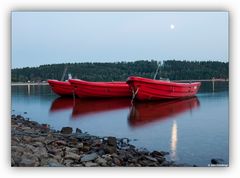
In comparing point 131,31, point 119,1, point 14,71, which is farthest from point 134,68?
point 14,71

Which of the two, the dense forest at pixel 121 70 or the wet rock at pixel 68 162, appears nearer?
the wet rock at pixel 68 162

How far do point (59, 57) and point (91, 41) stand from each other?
27cm

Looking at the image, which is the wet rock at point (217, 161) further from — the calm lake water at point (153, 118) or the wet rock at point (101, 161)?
the wet rock at point (101, 161)

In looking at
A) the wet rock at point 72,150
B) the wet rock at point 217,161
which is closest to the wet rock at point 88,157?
the wet rock at point 72,150

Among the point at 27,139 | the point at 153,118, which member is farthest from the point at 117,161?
the point at 27,139

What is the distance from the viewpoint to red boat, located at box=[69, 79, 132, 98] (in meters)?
3.94

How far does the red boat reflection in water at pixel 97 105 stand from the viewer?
4023mm

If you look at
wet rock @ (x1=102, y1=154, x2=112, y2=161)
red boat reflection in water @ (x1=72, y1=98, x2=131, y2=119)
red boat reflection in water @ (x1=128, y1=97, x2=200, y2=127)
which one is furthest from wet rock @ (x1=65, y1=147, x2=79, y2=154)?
red boat reflection in water @ (x1=128, y1=97, x2=200, y2=127)

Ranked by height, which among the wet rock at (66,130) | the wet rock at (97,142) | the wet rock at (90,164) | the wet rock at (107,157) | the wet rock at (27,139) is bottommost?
the wet rock at (90,164)

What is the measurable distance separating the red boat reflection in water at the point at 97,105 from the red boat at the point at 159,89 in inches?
5.9

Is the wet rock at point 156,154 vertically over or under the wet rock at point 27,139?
under

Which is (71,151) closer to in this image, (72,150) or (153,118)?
(72,150)

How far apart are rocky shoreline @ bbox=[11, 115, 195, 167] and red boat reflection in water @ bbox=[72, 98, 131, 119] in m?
0.25
